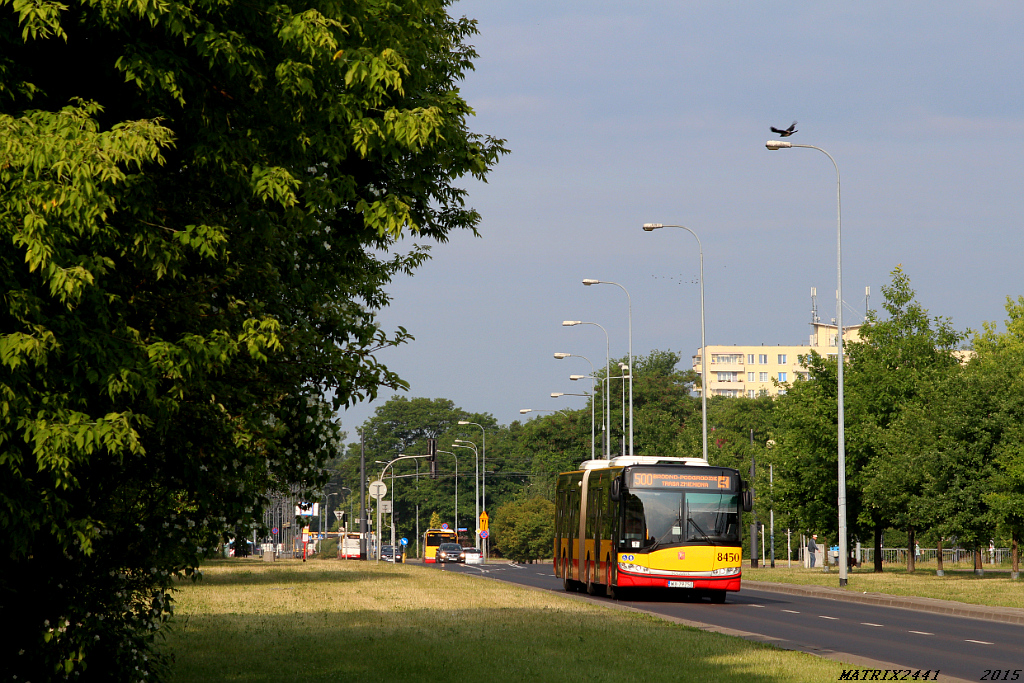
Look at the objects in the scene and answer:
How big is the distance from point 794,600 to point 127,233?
1022 inches

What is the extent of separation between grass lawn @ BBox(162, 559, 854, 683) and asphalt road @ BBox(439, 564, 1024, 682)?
1446 mm

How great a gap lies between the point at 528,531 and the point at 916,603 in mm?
78485

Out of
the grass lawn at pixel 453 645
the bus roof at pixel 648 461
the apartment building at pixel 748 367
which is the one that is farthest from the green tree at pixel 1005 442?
the apartment building at pixel 748 367

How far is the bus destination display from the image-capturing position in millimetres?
27844

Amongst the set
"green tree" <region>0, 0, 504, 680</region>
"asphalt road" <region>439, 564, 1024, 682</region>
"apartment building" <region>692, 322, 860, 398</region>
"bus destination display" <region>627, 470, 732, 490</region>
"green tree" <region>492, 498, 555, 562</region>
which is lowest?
"green tree" <region>492, 498, 555, 562</region>

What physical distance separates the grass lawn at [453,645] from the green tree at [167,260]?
278 centimetres

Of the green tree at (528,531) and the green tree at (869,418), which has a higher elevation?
the green tree at (869,418)

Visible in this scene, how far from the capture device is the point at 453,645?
14.8m

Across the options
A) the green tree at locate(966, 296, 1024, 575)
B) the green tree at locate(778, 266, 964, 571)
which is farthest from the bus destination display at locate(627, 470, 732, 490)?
the green tree at locate(778, 266, 964, 571)

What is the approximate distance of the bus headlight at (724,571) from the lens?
1078 inches

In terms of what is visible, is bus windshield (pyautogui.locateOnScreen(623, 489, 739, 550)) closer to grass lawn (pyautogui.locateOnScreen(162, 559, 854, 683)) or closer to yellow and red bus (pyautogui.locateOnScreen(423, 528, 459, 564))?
grass lawn (pyautogui.locateOnScreen(162, 559, 854, 683))

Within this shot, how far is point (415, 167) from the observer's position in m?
10.5

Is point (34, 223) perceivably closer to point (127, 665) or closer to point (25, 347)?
point (25, 347)

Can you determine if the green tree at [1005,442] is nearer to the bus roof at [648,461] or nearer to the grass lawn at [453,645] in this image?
the bus roof at [648,461]
